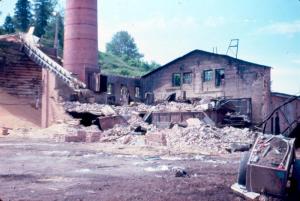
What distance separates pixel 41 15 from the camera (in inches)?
2320

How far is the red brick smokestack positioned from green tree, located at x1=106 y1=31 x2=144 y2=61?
59.6 meters

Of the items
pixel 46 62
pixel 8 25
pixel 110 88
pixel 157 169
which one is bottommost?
pixel 157 169

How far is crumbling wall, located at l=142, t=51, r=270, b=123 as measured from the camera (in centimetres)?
2927

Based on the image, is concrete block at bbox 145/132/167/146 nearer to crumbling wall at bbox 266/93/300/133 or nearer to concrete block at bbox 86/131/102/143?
concrete block at bbox 86/131/102/143

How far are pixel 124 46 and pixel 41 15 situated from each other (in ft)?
126

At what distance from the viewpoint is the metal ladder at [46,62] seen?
27688mm

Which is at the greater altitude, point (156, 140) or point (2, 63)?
point (2, 63)

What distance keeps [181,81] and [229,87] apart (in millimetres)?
5092

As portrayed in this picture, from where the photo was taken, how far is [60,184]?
6777 millimetres

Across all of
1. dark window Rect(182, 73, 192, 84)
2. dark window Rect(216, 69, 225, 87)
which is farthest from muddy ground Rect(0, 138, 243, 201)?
dark window Rect(182, 73, 192, 84)

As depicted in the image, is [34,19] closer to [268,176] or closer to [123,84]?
[123,84]

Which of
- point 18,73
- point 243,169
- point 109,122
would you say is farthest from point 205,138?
point 18,73

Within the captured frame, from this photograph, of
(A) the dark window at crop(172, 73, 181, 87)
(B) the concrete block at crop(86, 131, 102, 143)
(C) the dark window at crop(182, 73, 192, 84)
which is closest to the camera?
(B) the concrete block at crop(86, 131, 102, 143)

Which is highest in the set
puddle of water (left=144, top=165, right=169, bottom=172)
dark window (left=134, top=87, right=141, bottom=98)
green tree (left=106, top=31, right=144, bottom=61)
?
green tree (left=106, top=31, right=144, bottom=61)
